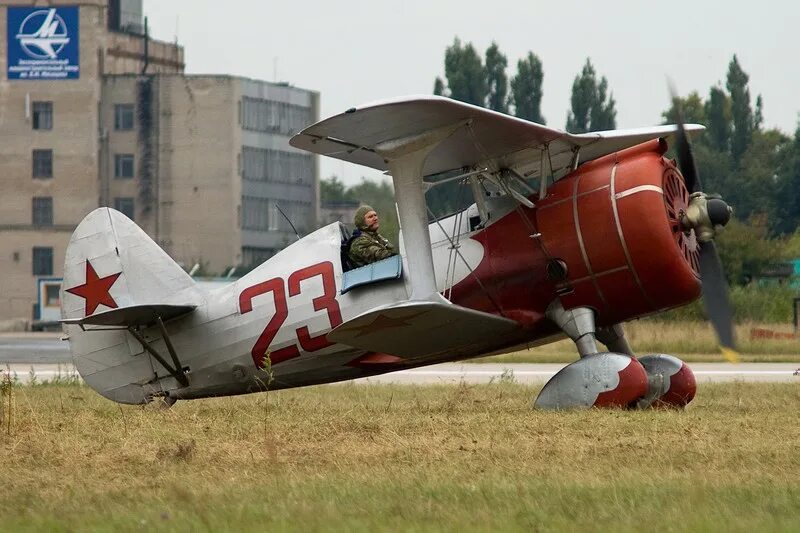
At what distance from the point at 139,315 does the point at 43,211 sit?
2523 inches

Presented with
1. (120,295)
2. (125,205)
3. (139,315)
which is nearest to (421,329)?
(139,315)

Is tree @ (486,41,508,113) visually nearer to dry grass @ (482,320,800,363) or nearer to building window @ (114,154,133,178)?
building window @ (114,154,133,178)

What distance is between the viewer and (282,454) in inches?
356

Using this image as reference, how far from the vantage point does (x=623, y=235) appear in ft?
36.9

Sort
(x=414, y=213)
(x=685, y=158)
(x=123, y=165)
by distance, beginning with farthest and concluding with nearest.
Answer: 1. (x=123, y=165)
2. (x=685, y=158)
3. (x=414, y=213)

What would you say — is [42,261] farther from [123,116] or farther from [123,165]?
[123,116]

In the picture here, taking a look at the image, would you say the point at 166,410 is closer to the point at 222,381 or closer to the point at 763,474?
the point at 222,381

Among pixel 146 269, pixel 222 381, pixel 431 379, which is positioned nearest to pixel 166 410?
pixel 222 381

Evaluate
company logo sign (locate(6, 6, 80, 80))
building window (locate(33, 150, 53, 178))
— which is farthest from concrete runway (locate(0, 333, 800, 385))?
building window (locate(33, 150, 53, 178))

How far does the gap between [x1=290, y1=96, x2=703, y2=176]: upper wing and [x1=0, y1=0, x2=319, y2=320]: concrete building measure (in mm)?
61116

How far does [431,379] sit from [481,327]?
9.78 metres

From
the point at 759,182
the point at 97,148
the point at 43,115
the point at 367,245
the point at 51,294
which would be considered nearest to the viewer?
the point at 367,245

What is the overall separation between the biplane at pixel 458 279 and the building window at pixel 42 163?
6358cm

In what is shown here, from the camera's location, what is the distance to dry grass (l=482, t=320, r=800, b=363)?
1027 inches
